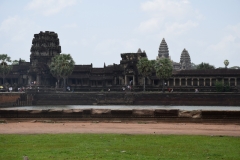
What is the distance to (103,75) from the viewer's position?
110 m

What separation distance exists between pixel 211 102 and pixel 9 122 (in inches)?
2498

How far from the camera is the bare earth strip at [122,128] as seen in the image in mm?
20373

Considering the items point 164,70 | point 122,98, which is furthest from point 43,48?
point 164,70

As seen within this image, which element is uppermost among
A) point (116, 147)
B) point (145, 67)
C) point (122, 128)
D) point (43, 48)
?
point (43, 48)

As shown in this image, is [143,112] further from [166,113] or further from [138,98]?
[138,98]

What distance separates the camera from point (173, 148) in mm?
15695

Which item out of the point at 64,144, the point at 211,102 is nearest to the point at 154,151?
the point at 64,144

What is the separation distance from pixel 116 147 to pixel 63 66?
86.4 metres

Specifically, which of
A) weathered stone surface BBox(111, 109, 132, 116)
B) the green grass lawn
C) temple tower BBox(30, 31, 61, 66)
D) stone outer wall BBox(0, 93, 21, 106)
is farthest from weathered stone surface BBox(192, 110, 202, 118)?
temple tower BBox(30, 31, 61, 66)

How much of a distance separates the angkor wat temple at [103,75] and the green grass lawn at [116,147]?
7826 cm

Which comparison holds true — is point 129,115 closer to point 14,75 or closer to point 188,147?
point 188,147

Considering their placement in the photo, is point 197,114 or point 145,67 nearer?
point 197,114

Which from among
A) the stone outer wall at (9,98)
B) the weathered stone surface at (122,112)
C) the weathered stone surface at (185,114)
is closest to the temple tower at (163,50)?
the stone outer wall at (9,98)

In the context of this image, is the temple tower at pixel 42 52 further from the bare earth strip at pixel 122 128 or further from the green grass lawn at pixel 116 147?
the green grass lawn at pixel 116 147
